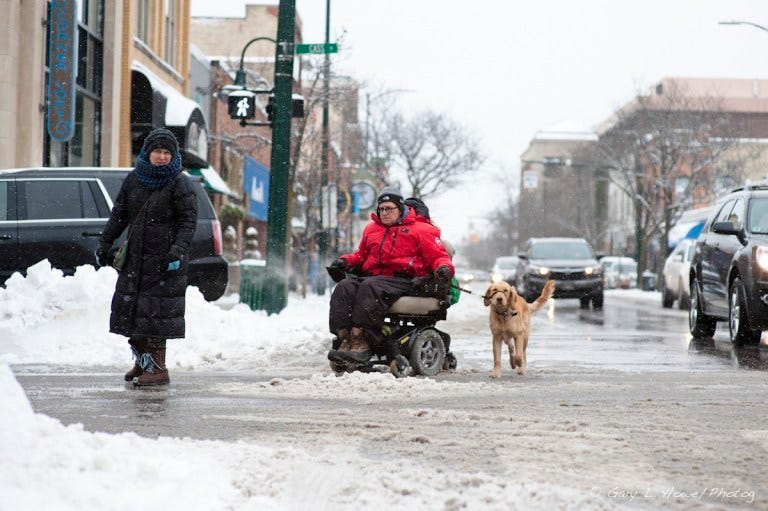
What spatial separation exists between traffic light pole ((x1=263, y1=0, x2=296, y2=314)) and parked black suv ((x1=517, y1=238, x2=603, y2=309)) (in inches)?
449

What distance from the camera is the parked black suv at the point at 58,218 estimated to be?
46.4 ft

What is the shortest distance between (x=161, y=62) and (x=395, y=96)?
26382mm

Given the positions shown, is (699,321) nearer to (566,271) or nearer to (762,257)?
(762,257)

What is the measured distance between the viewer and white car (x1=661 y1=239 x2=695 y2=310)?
1133 inches

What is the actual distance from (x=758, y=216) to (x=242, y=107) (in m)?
8.43

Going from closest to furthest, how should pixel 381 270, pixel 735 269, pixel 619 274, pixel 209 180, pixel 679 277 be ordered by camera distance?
pixel 381 270
pixel 735 269
pixel 679 277
pixel 209 180
pixel 619 274

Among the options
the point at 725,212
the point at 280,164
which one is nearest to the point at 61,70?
the point at 280,164

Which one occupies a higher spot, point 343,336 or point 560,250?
point 560,250

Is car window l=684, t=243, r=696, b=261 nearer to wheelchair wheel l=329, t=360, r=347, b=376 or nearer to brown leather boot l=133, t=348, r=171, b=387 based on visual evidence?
wheelchair wheel l=329, t=360, r=347, b=376

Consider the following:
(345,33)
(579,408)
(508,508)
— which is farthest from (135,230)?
(345,33)

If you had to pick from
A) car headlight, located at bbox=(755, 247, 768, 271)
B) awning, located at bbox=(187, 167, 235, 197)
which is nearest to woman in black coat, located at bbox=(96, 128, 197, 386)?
car headlight, located at bbox=(755, 247, 768, 271)

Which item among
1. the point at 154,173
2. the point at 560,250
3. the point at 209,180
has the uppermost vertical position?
the point at 209,180

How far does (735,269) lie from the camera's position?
552 inches

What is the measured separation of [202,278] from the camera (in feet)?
48.7
